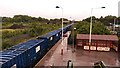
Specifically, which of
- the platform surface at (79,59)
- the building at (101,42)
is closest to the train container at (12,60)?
the platform surface at (79,59)

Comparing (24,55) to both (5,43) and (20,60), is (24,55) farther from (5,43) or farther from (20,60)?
(5,43)

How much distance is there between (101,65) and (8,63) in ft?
22.3

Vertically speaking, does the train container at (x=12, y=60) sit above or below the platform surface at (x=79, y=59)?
above

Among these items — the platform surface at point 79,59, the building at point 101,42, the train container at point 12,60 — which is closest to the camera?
the train container at point 12,60

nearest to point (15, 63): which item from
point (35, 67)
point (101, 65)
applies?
point (35, 67)

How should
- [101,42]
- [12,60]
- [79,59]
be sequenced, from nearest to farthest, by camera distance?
[12,60], [79,59], [101,42]

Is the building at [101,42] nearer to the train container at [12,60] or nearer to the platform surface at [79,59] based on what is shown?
the platform surface at [79,59]

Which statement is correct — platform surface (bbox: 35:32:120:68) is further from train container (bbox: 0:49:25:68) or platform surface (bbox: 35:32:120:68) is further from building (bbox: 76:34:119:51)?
train container (bbox: 0:49:25:68)

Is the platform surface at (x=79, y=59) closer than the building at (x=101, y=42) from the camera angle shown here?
Yes

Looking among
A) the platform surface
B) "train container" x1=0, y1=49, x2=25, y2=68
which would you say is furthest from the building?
"train container" x1=0, y1=49, x2=25, y2=68

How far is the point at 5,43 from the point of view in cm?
2009

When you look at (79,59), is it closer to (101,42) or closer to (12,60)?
(101,42)

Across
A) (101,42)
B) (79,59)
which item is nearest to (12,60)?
(79,59)

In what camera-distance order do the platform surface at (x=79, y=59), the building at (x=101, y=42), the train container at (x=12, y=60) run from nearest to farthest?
the train container at (x=12, y=60)
the platform surface at (x=79, y=59)
the building at (x=101, y=42)
